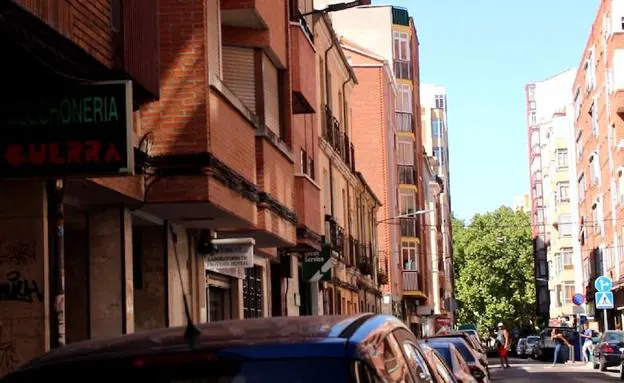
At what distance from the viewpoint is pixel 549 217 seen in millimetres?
126500

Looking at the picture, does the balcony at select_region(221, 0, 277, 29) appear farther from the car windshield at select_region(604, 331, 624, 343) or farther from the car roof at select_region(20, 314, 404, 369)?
the car windshield at select_region(604, 331, 624, 343)

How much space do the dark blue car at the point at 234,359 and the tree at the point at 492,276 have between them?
120502 mm

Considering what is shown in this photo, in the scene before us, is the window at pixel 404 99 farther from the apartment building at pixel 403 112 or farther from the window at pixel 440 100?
the window at pixel 440 100

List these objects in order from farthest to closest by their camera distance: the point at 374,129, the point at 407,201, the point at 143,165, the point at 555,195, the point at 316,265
→ the point at 555,195 → the point at 407,201 → the point at 374,129 → the point at 316,265 → the point at 143,165

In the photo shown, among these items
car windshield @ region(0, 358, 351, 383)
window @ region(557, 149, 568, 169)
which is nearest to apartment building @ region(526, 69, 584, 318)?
window @ region(557, 149, 568, 169)

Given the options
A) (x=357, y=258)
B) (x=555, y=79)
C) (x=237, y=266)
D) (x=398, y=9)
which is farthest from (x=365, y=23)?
(x=555, y=79)

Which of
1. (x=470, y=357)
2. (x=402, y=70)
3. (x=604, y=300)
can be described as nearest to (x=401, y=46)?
(x=402, y=70)

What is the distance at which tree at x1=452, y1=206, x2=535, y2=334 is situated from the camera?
125938mm

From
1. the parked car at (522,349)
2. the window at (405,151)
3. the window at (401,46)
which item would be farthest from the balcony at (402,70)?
the parked car at (522,349)

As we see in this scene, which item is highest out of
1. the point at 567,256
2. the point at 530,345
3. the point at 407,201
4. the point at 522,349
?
the point at 407,201

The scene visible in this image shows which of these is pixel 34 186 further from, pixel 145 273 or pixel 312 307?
pixel 312 307

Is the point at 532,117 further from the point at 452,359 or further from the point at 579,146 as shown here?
the point at 452,359

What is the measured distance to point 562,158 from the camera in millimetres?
112312

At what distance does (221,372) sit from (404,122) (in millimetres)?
67832
